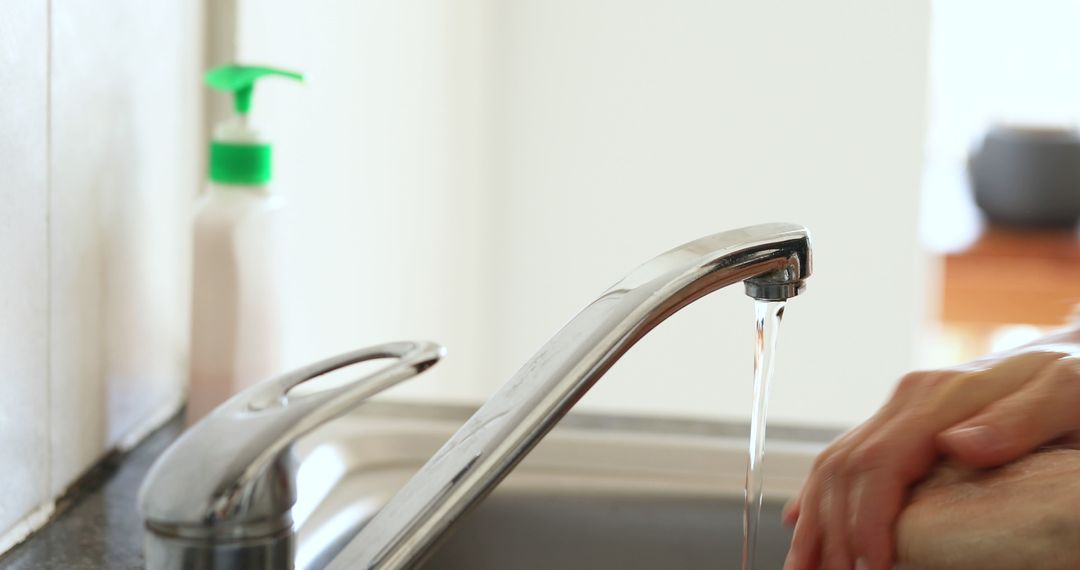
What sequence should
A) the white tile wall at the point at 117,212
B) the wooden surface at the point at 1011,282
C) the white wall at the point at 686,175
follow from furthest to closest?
the wooden surface at the point at 1011,282 < the white wall at the point at 686,175 < the white tile wall at the point at 117,212

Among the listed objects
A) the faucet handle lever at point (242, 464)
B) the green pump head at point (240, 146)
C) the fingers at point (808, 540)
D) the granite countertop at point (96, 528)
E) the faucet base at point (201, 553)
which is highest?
the green pump head at point (240, 146)

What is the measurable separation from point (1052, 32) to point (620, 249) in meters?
1.42

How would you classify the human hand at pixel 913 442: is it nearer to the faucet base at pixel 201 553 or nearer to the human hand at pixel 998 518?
the human hand at pixel 998 518

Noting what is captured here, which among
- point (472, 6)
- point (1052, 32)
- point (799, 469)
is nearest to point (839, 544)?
point (799, 469)

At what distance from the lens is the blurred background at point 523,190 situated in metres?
0.56

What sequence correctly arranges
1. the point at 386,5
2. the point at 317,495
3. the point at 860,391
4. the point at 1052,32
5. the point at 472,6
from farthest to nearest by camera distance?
the point at 1052,32
the point at 860,391
the point at 472,6
the point at 386,5
the point at 317,495

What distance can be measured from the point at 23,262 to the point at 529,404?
0.24 metres

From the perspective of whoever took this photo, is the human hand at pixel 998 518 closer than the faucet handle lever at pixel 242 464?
No

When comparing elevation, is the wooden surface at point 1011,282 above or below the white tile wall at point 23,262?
below

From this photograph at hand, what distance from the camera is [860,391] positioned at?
1574mm

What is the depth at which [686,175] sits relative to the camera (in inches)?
61.3

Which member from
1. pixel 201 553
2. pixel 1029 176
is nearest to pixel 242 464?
pixel 201 553

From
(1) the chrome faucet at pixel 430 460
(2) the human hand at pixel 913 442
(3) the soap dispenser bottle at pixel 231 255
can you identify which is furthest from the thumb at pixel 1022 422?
(3) the soap dispenser bottle at pixel 231 255

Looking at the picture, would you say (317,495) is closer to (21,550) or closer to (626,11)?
(21,550)
